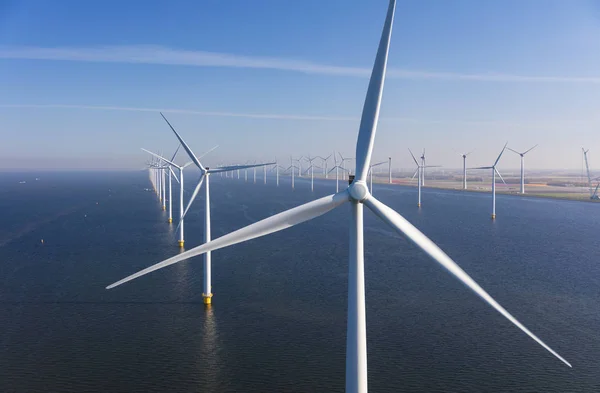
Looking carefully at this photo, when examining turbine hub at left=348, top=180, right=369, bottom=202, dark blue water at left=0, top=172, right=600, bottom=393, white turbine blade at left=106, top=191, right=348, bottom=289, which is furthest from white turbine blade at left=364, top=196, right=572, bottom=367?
Answer: dark blue water at left=0, top=172, right=600, bottom=393

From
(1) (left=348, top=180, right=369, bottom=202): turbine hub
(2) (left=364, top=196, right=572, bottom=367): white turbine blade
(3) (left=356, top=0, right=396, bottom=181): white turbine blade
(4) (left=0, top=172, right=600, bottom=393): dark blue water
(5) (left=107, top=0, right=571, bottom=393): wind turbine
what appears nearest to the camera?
(2) (left=364, top=196, right=572, bottom=367): white turbine blade

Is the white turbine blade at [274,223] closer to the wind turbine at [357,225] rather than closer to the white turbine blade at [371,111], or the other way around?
the wind turbine at [357,225]

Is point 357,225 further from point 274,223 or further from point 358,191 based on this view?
point 274,223

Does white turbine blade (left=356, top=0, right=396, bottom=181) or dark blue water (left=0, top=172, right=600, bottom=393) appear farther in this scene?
dark blue water (left=0, top=172, right=600, bottom=393)

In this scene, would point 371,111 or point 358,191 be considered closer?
point 358,191

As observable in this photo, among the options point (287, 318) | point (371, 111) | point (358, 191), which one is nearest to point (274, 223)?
point (358, 191)

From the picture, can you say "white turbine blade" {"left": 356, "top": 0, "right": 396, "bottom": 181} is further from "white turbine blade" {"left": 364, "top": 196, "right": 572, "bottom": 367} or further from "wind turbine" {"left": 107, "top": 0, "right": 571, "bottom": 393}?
"white turbine blade" {"left": 364, "top": 196, "right": 572, "bottom": 367}
